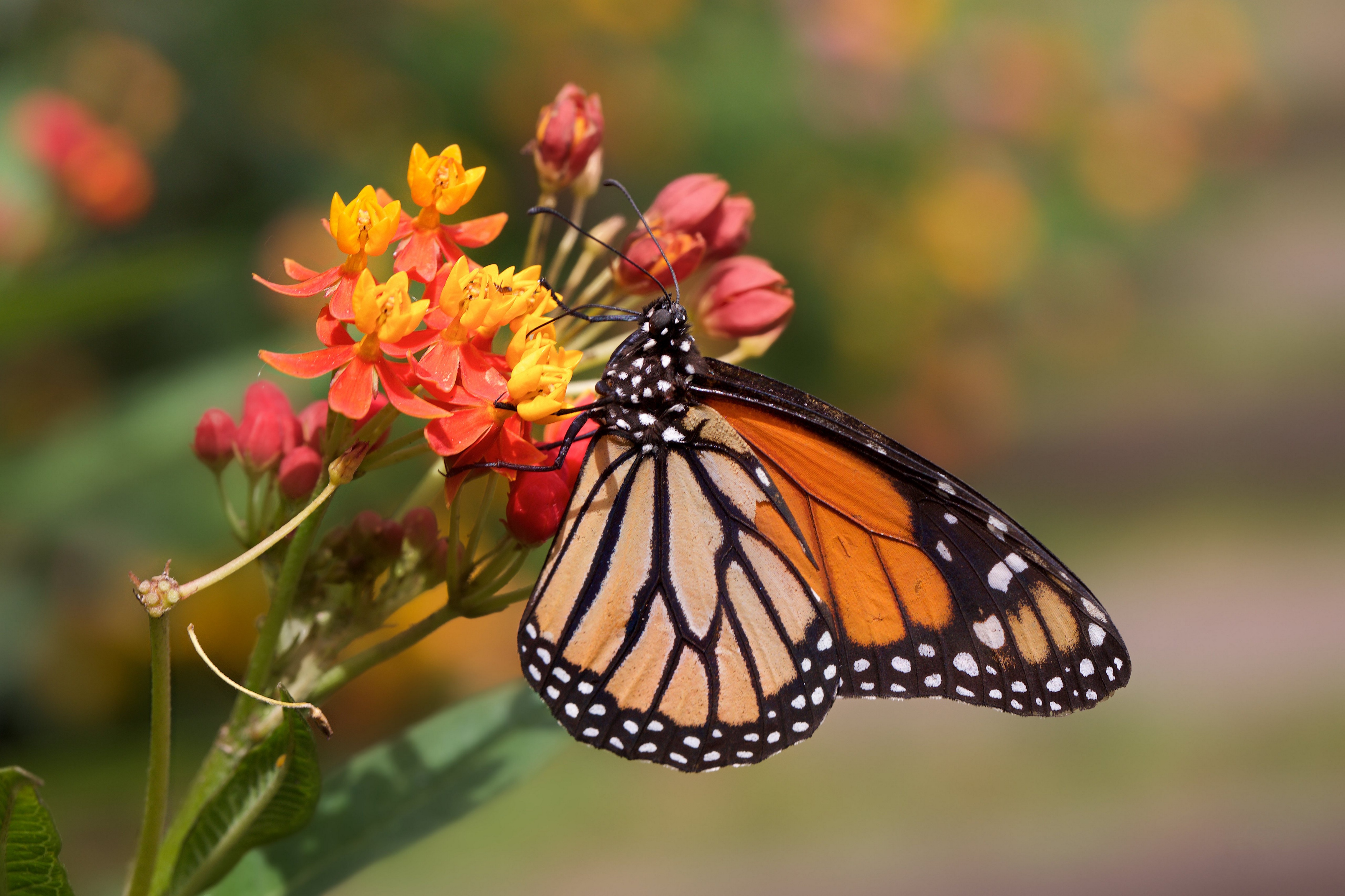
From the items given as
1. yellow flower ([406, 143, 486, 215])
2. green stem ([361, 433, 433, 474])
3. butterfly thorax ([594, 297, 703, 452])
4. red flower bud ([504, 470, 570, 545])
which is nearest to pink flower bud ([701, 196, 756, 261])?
butterfly thorax ([594, 297, 703, 452])

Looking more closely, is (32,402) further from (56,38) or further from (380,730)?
(380,730)

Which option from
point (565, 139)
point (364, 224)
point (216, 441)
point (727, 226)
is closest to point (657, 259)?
point (727, 226)

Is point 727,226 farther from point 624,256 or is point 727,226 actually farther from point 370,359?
point 370,359

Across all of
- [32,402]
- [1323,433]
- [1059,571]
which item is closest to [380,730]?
[32,402]

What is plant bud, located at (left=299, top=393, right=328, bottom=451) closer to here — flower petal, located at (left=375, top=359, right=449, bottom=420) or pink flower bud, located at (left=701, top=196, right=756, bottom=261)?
flower petal, located at (left=375, top=359, right=449, bottom=420)

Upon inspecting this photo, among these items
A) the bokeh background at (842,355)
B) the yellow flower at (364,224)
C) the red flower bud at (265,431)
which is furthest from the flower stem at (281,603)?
the bokeh background at (842,355)

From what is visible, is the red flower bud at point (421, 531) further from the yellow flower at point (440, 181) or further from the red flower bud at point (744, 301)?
the red flower bud at point (744, 301)
